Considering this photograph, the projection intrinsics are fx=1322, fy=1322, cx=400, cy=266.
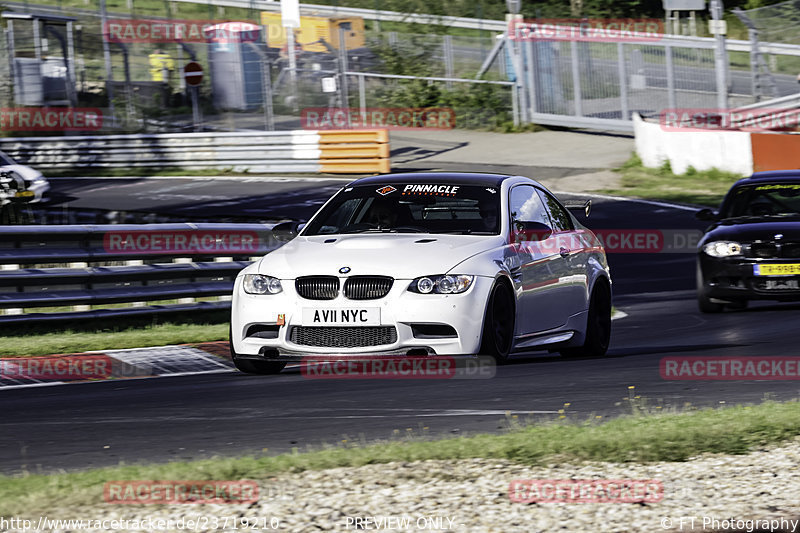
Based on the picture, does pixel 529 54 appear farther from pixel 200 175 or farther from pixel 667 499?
pixel 667 499

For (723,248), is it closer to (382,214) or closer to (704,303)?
(704,303)

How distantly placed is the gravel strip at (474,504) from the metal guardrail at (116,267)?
23.3ft

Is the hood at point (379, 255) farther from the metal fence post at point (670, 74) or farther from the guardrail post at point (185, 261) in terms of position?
the metal fence post at point (670, 74)

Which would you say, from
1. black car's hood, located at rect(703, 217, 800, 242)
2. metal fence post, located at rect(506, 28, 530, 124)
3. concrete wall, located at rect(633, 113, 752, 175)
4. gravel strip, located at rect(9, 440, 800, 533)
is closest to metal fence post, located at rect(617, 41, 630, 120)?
concrete wall, located at rect(633, 113, 752, 175)

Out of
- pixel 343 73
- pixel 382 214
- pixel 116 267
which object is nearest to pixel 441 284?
pixel 382 214

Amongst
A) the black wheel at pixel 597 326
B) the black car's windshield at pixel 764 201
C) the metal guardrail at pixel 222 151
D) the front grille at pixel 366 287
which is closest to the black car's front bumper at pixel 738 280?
the black car's windshield at pixel 764 201

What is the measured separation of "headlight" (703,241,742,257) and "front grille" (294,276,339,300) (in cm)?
607

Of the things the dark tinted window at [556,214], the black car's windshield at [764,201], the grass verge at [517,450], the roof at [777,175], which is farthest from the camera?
the roof at [777,175]

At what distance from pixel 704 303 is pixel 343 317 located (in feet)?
21.2

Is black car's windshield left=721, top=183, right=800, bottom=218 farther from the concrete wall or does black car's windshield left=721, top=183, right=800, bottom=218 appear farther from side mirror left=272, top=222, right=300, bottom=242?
the concrete wall

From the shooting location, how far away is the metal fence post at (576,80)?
3423cm

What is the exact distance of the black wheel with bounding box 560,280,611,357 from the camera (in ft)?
34.4

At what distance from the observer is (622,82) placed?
109 feet

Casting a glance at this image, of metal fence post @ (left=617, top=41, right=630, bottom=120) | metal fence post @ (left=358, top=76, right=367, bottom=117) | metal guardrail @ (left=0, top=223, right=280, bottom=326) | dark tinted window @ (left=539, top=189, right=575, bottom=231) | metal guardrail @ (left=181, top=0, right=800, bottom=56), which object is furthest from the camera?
metal guardrail @ (left=181, top=0, right=800, bottom=56)
